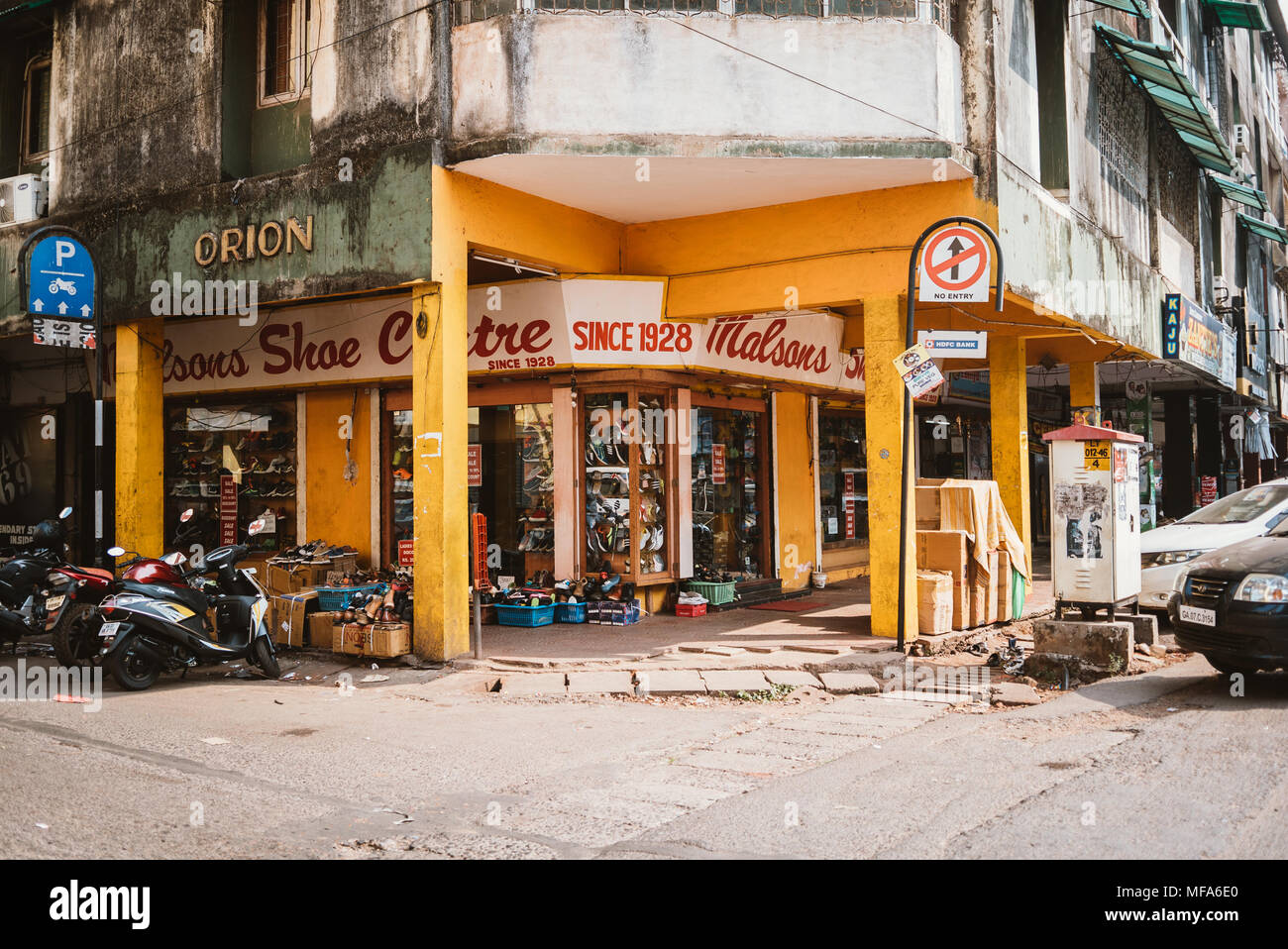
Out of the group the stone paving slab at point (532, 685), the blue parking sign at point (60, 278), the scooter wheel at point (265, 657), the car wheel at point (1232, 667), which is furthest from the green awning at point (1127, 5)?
the blue parking sign at point (60, 278)

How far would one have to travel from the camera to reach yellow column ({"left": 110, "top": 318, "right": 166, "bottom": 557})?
511 inches

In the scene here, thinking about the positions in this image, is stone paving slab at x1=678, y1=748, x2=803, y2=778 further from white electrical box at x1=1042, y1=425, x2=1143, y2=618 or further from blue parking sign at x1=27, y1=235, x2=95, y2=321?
blue parking sign at x1=27, y1=235, x2=95, y2=321

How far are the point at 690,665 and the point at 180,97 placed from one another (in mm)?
8861

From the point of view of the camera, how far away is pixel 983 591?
39.4ft

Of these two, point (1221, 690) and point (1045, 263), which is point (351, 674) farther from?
point (1045, 263)

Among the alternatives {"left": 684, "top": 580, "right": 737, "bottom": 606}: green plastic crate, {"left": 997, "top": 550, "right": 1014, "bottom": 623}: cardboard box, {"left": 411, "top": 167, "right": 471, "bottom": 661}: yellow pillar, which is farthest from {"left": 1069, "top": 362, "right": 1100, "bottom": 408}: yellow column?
{"left": 411, "top": 167, "right": 471, "bottom": 661}: yellow pillar

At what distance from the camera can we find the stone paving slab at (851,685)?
941 centimetres

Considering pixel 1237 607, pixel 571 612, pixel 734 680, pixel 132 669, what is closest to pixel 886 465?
pixel 734 680

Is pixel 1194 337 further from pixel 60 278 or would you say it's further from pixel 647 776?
pixel 60 278

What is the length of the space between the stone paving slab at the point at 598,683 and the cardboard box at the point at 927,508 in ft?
13.8

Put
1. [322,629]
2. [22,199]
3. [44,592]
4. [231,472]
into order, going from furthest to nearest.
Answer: [231,472] → [22,199] → [44,592] → [322,629]

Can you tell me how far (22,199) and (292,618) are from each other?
280 inches

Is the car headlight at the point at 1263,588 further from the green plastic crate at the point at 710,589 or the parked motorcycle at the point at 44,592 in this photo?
the parked motorcycle at the point at 44,592

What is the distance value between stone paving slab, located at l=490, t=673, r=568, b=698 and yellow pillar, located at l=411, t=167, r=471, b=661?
3.37 ft
